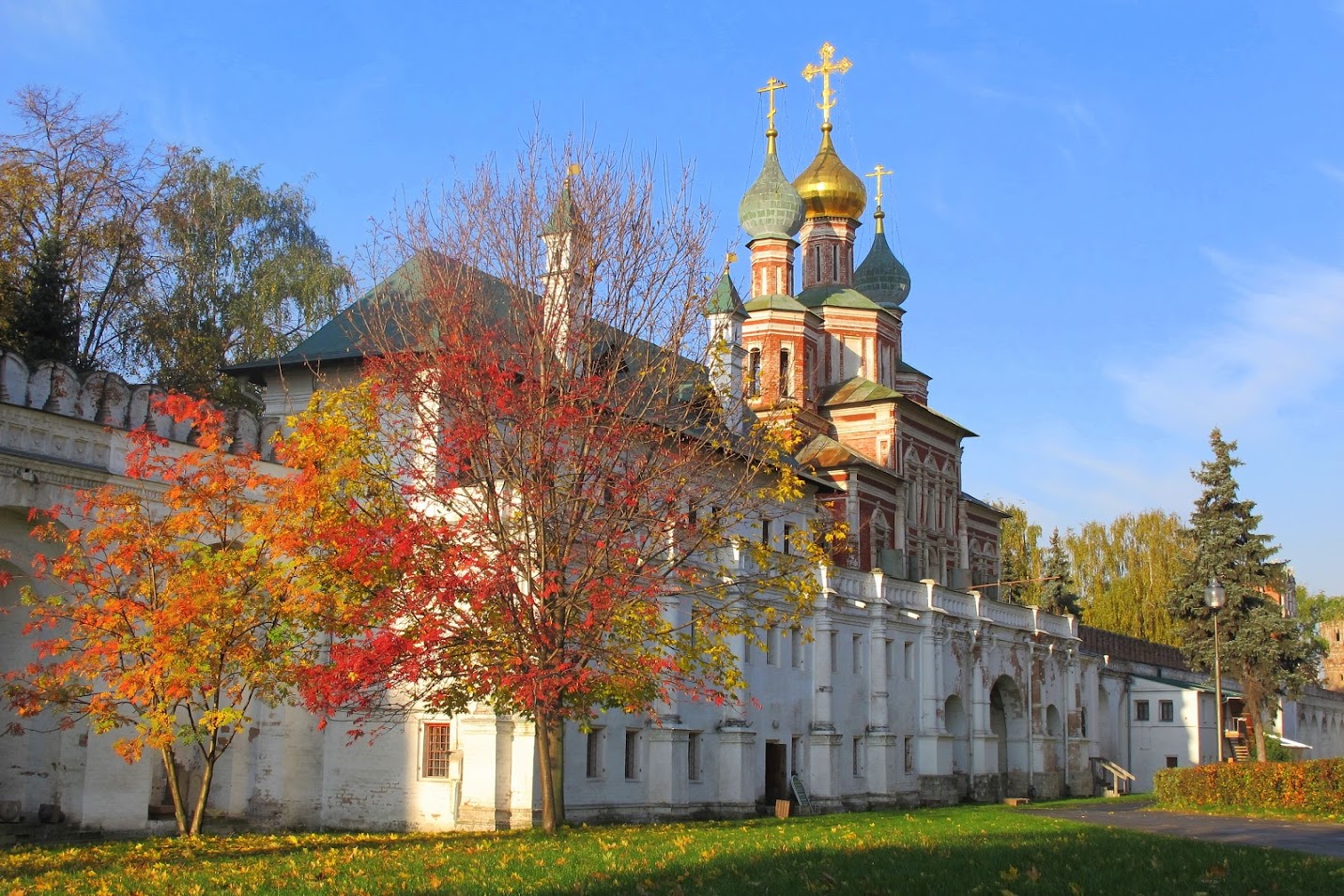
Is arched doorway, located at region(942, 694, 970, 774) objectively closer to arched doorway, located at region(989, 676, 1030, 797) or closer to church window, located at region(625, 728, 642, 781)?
arched doorway, located at region(989, 676, 1030, 797)

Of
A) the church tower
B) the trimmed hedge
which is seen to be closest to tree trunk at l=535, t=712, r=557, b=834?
the trimmed hedge

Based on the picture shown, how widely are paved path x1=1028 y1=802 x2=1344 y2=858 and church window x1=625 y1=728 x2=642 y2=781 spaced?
28.5 ft

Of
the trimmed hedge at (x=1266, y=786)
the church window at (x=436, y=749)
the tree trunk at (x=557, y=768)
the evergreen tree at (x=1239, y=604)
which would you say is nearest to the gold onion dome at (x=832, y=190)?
the evergreen tree at (x=1239, y=604)

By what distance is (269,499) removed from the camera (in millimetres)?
21812

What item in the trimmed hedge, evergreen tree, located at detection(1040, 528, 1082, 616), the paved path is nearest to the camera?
the paved path

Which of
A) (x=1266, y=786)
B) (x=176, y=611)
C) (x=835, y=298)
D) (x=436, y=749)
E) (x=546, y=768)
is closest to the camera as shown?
(x=176, y=611)

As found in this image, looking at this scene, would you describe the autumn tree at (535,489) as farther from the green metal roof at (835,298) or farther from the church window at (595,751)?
the green metal roof at (835,298)

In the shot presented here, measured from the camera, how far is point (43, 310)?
109ft

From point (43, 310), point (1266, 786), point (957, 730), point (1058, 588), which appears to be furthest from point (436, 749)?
point (1058, 588)

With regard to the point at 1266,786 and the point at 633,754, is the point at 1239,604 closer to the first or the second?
the point at 1266,786

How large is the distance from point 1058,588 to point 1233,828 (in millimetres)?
40179

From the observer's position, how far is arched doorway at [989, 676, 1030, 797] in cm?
4897

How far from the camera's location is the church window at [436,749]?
92.8ft

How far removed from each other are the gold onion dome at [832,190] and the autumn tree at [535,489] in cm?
3496
